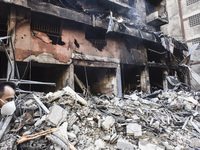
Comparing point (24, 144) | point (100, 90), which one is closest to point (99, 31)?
point (100, 90)

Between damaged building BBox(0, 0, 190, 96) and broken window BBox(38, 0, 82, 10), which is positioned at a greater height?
broken window BBox(38, 0, 82, 10)

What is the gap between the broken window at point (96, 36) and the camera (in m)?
8.05

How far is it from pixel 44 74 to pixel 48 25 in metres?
3.40

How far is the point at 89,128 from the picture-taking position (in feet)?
11.6

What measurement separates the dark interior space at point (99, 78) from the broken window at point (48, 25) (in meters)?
2.50

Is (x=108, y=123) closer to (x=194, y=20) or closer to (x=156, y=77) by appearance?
(x=156, y=77)

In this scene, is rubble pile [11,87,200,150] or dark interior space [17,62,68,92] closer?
rubble pile [11,87,200,150]

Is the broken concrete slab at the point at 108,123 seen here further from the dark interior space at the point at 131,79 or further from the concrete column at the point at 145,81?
the dark interior space at the point at 131,79

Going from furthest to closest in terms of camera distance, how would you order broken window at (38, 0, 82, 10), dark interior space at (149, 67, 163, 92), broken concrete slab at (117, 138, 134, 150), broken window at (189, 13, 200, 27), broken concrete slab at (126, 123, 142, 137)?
broken window at (189, 13, 200, 27) → dark interior space at (149, 67, 163, 92) → broken window at (38, 0, 82, 10) → broken concrete slab at (126, 123, 142, 137) → broken concrete slab at (117, 138, 134, 150)

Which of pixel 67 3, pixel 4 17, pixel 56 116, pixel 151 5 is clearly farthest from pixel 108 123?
pixel 151 5

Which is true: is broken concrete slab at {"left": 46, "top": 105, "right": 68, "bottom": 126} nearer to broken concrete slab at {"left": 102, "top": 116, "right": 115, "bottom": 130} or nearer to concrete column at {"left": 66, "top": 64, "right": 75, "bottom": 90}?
broken concrete slab at {"left": 102, "top": 116, "right": 115, "bottom": 130}

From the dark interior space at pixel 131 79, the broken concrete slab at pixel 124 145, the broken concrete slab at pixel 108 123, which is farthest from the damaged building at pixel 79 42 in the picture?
the broken concrete slab at pixel 124 145

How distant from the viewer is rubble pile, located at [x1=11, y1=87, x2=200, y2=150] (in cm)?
284

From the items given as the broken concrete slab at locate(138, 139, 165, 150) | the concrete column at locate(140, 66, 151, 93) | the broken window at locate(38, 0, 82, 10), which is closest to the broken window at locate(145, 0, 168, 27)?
the concrete column at locate(140, 66, 151, 93)
